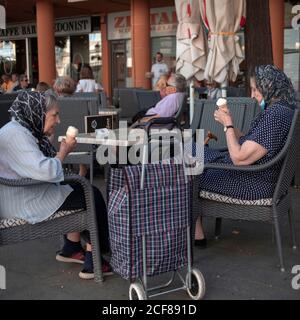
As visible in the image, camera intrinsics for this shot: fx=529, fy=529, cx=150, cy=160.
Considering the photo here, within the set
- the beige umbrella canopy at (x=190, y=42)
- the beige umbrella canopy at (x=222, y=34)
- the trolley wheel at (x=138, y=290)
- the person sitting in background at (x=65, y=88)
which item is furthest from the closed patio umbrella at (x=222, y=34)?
the trolley wheel at (x=138, y=290)

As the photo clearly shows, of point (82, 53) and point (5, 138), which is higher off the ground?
point (82, 53)

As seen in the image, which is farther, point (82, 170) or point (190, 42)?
point (190, 42)

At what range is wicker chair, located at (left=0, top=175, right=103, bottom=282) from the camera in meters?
3.04

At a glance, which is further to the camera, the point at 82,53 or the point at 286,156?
the point at 82,53

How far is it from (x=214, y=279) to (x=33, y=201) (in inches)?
48.5

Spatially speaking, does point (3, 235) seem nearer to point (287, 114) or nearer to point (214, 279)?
point (214, 279)

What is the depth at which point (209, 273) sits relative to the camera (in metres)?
3.46

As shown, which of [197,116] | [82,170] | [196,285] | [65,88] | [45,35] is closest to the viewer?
[196,285]

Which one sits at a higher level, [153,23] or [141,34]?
[153,23]

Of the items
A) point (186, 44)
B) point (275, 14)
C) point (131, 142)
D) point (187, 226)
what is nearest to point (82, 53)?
point (275, 14)

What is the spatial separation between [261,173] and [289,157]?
209 millimetres

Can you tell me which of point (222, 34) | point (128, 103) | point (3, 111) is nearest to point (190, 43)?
point (222, 34)

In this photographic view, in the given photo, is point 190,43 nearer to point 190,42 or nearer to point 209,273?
point 190,42
